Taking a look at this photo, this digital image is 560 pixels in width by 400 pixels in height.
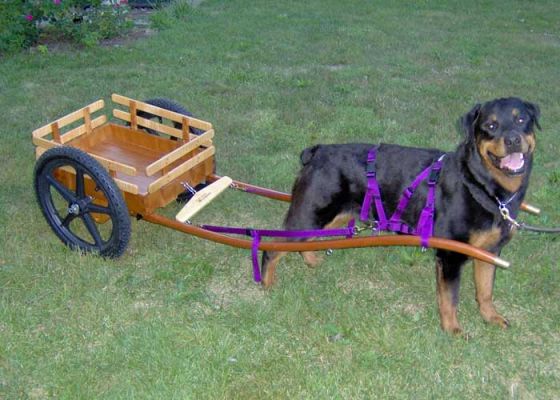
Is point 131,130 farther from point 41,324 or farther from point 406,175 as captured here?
point 406,175

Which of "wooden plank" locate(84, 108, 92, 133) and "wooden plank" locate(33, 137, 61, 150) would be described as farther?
"wooden plank" locate(84, 108, 92, 133)

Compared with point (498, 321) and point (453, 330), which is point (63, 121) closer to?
point (453, 330)

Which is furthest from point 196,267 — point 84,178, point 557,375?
point 557,375

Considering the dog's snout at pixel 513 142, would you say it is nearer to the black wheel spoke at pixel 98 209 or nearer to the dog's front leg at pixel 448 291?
the dog's front leg at pixel 448 291

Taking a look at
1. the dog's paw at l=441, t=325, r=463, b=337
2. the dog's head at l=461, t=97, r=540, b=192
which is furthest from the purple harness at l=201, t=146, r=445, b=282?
the dog's paw at l=441, t=325, r=463, b=337

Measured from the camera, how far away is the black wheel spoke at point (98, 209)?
557 cm

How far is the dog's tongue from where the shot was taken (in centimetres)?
435

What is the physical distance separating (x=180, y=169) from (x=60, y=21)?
27.0ft

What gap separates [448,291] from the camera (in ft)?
15.9

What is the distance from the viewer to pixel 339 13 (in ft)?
49.7

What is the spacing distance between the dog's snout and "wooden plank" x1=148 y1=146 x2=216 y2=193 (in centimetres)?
269

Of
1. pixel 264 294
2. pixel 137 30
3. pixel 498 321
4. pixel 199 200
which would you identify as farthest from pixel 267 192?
pixel 137 30

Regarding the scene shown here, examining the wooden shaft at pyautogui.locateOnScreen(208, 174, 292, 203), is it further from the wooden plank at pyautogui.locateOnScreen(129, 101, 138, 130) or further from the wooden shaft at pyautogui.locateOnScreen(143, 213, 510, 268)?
the wooden plank at pyautogui.locateOnScreen(129, 101, 138, 130)

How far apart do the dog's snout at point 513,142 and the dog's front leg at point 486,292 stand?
1.13 meters
